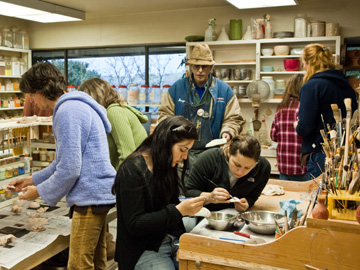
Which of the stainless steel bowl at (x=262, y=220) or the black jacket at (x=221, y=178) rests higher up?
the black jacket at (x=221, y=178)

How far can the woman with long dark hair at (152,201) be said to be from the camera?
1790 millimetres

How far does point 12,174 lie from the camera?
9.55 ft

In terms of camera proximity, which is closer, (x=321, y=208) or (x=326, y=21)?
(x=321, y=208)

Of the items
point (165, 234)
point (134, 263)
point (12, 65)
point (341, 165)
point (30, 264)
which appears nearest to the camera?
point (341, 165)

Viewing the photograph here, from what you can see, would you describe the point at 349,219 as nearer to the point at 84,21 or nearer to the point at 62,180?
the point at 62,180

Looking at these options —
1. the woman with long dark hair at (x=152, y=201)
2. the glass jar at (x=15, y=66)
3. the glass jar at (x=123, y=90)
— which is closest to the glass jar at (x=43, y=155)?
the woman with long dark hair at (x=152, y=201)

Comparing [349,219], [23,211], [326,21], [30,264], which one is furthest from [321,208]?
[326,21]

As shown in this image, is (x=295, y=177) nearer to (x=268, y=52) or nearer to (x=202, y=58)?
(x=202, y=58)

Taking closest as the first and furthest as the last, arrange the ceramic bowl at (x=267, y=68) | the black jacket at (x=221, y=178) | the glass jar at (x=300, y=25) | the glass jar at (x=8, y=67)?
1. the black jacket at (x=221, y=178)
2. the glass jar at (x=300, y=25)
3. the ceramic bowl at (x=267, y=68)
4. the glass jar at (x=8, y=67)

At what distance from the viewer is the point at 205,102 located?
3.15 metres

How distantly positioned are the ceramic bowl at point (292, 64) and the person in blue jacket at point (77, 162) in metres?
3.66

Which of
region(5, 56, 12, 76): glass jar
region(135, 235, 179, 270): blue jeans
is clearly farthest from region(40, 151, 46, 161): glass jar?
region(5, 56, 12, 76): glass jar

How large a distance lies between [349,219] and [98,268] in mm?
1672

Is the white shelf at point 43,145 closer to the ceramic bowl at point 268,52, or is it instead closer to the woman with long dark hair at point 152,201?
the woman with long dark hair at point 152,201
